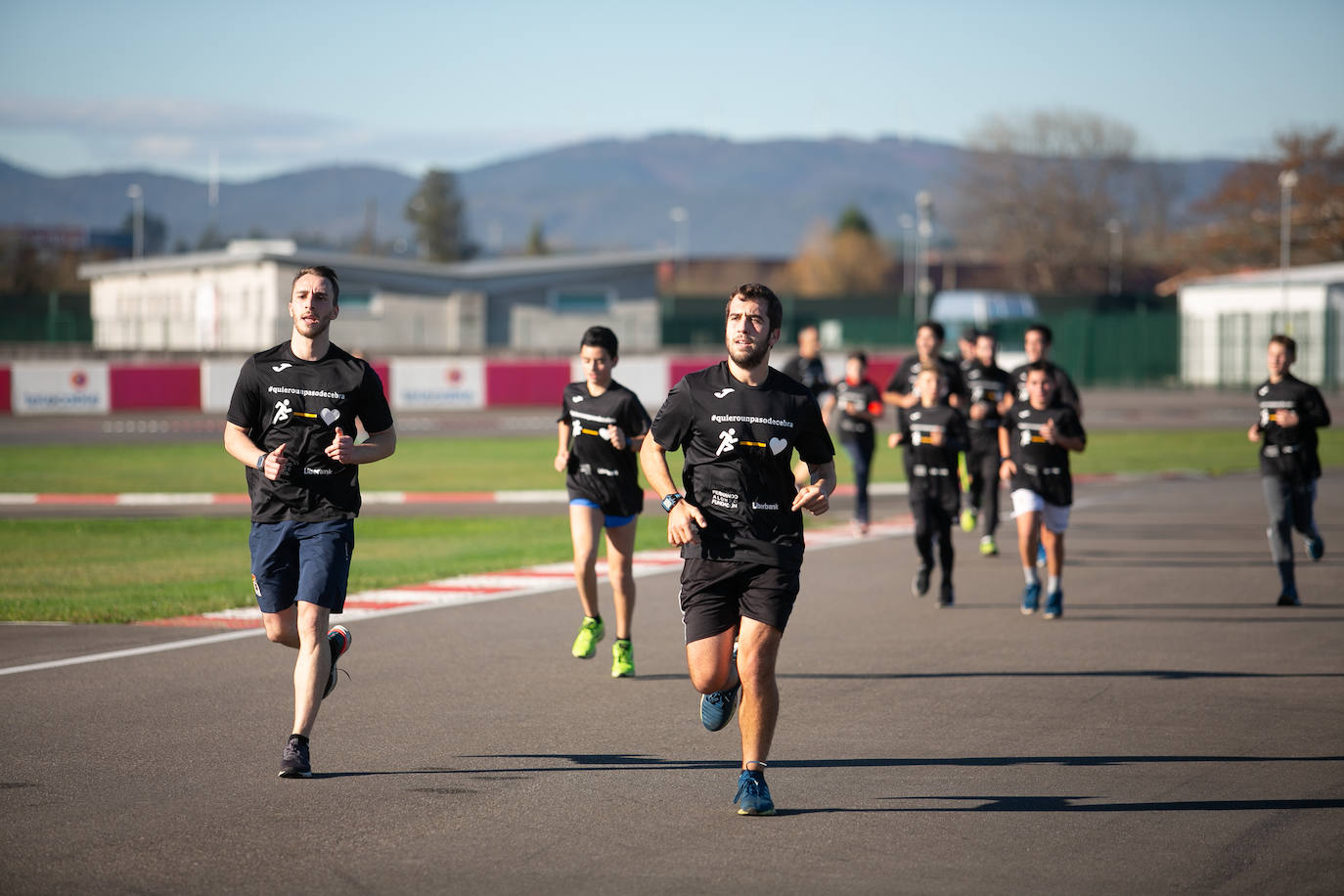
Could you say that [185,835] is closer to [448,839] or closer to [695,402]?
[448,839]

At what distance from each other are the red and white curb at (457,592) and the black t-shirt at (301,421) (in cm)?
395

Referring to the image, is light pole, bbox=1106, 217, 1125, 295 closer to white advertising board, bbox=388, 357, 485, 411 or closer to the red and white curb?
white advertising board, bbox=388, 357, 485, 411

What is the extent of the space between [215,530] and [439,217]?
141405 millimetres

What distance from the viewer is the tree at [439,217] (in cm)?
15100

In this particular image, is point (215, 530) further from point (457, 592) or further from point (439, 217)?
point (439, 217)

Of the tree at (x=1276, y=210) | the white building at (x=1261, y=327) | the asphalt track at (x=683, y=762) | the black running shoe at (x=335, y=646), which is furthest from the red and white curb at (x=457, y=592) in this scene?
the tree at (x=1276, y=210)

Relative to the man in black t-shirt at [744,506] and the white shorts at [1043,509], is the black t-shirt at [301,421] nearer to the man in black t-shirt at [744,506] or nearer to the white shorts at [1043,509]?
the man in black t-shirt at [744,506]

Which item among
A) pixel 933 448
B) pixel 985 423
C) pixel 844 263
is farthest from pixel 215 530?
pixel 844 263

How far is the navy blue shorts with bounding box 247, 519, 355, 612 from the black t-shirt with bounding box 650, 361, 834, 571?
1646 mm

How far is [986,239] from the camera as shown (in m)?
98.9

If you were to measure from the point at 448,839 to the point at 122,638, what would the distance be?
5.42 m

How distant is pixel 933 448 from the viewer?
12.7 metres

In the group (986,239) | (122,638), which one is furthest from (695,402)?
(986,239)

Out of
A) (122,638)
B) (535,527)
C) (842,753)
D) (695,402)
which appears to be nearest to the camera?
(695,402)
